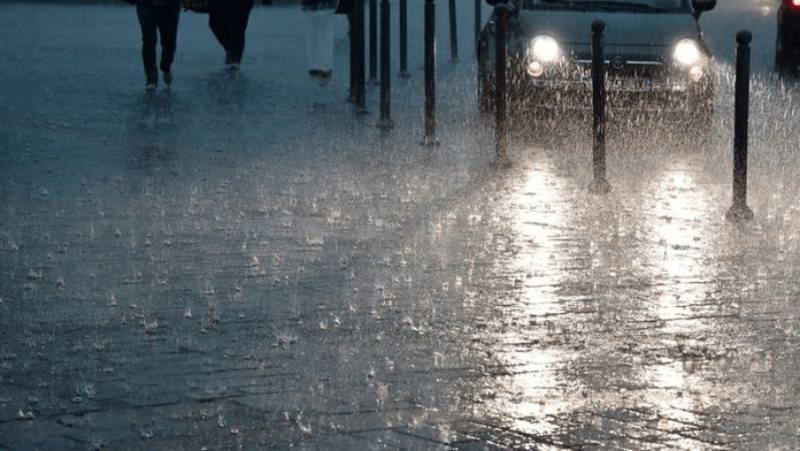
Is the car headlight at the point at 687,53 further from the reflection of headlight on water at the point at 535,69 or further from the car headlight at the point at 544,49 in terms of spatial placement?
the reflection of headlight on water at the point at 535,69

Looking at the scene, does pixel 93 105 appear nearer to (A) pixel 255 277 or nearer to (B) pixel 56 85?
(B) pixel 56 85

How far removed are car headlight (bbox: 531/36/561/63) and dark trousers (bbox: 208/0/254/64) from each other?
266 inches

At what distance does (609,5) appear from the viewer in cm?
1459

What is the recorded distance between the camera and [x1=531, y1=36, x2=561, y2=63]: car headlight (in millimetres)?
13648

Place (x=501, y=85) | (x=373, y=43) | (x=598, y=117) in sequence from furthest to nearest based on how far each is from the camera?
(x=373, y=43), (x=501, y=85), (x=598, y=117)

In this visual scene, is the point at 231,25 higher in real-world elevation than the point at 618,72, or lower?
lower

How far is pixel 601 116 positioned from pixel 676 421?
5845mm

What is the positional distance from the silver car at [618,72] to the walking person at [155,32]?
4510 mm

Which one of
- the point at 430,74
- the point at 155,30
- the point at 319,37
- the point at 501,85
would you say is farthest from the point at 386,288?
the point at 155,30

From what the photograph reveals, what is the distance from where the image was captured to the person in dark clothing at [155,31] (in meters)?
17.2

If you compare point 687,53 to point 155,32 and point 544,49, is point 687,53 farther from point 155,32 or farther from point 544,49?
point 155,32

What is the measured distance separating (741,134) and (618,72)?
397 cm

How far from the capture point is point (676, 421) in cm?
539

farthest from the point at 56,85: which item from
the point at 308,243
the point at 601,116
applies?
the point at 308,243
